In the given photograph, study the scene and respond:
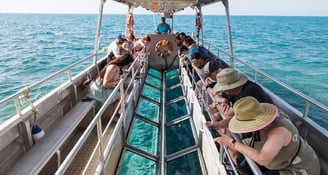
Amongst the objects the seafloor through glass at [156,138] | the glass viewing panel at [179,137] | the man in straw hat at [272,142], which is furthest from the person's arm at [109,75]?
the man in straw hat at [272,142]

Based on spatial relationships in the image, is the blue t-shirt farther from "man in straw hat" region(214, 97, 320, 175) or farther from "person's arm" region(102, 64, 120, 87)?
"man in straw hat" region(214, 97, 320, 175)

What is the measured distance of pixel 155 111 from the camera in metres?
6.33

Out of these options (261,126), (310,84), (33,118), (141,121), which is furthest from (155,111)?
(310,84)

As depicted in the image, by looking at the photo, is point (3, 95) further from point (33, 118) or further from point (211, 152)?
point (211, 152)

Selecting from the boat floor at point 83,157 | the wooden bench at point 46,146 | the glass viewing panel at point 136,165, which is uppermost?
the wooden bench at point 46,146

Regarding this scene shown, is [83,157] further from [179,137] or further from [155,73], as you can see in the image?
[155,73]

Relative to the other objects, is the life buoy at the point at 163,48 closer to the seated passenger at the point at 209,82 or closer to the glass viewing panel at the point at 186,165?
the seated passenger at the point at 209,82

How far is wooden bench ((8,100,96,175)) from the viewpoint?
109 inches

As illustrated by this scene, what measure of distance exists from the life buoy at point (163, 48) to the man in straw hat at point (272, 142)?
9408mm

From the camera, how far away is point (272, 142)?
1.93 meters

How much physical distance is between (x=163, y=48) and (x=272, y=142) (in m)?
9.78

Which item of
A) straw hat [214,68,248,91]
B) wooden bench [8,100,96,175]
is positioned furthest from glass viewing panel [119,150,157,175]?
straw hat [214,68,248,91]

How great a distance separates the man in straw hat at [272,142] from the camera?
1961 millimetres

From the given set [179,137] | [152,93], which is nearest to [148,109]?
[152,93]
